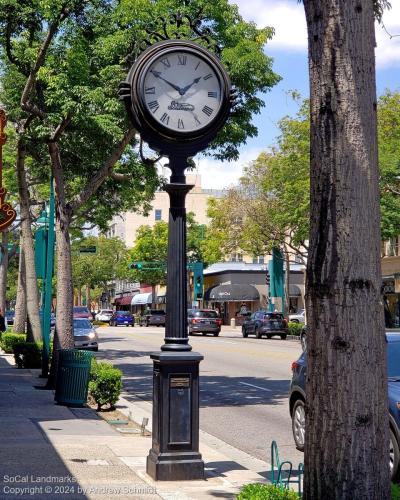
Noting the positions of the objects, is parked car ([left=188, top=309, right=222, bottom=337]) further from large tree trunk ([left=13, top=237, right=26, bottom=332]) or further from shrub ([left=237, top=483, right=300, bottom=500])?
shrub ([left=237, top=483, right=300, bottom=500])

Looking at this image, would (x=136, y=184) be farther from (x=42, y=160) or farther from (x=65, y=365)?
(x=65, y=365)

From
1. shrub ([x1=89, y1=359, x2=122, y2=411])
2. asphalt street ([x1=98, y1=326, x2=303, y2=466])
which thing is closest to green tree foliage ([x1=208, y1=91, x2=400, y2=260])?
asphalt street ([x1=98, y1=326, x2=303, y2=466])

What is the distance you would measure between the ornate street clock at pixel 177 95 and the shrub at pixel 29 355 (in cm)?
1577

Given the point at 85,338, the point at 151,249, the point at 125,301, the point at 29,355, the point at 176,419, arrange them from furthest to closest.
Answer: the point at 125,301, the point at 151,249, the point at 85,338, the point at 29,355, the point at 176,419

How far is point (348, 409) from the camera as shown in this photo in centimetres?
394

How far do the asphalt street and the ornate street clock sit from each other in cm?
419

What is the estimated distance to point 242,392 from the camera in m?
17.2

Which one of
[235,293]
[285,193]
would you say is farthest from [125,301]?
[285,193]

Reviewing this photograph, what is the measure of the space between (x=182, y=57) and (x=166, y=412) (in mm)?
3643

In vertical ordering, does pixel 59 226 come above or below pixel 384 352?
above

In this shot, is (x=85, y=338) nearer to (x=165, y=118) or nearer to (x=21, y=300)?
(x=21, y=300)

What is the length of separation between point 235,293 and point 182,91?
63584 millimetres

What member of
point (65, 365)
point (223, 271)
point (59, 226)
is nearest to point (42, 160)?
point (59, 226)

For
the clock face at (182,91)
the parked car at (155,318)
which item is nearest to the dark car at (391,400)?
the clock face at (182,91)
